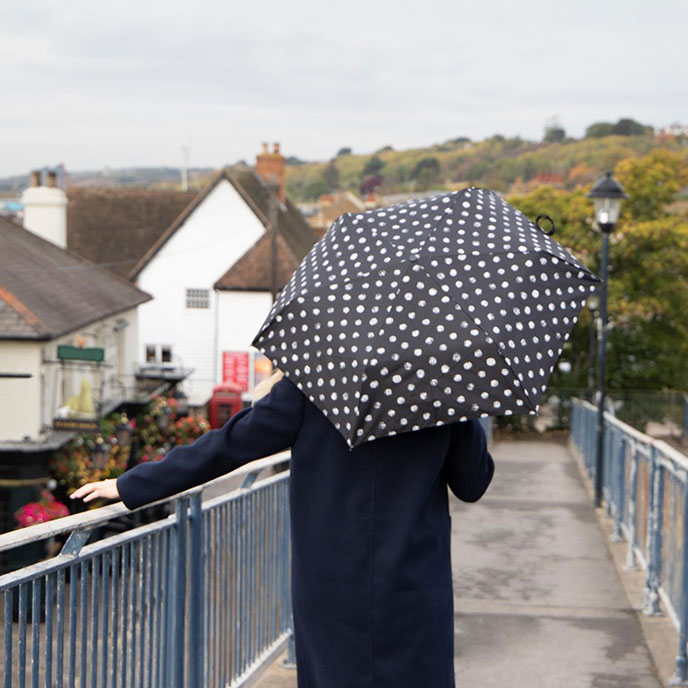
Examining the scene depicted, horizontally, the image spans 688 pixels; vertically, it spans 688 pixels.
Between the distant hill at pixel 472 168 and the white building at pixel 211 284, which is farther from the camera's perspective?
the distant hill at pixel 472 168

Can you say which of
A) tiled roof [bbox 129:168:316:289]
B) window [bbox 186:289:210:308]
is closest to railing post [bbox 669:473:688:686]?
tiled roof [bbox 129:168:316:289]

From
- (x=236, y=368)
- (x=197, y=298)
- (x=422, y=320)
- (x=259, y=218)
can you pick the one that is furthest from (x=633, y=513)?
(x=197, y=298)

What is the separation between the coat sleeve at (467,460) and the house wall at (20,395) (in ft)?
61.1

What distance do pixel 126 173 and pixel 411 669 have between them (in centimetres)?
16103

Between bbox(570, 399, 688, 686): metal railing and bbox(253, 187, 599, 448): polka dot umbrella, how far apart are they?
2.95m

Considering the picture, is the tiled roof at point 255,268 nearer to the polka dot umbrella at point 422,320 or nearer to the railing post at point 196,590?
the railing post at point 196,590

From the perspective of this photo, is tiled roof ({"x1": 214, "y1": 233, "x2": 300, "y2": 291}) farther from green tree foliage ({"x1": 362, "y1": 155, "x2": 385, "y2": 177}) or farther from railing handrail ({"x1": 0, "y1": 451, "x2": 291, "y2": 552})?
green tree foliage ({"x1": 362, "y1": 155, "x2": 385, "y2": 177})

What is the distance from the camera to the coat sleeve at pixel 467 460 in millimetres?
A: 3316

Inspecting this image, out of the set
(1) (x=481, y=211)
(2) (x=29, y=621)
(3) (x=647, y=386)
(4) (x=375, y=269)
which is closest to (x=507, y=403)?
(4) (x=375, y=269)

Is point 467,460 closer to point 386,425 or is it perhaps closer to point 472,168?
point 386,425

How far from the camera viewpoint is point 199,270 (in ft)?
167

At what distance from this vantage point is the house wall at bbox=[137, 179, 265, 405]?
165 ft

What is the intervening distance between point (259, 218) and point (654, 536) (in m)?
43.9

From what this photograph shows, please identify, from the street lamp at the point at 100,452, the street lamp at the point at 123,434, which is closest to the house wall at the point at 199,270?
the street lamp at the point at 123,434
